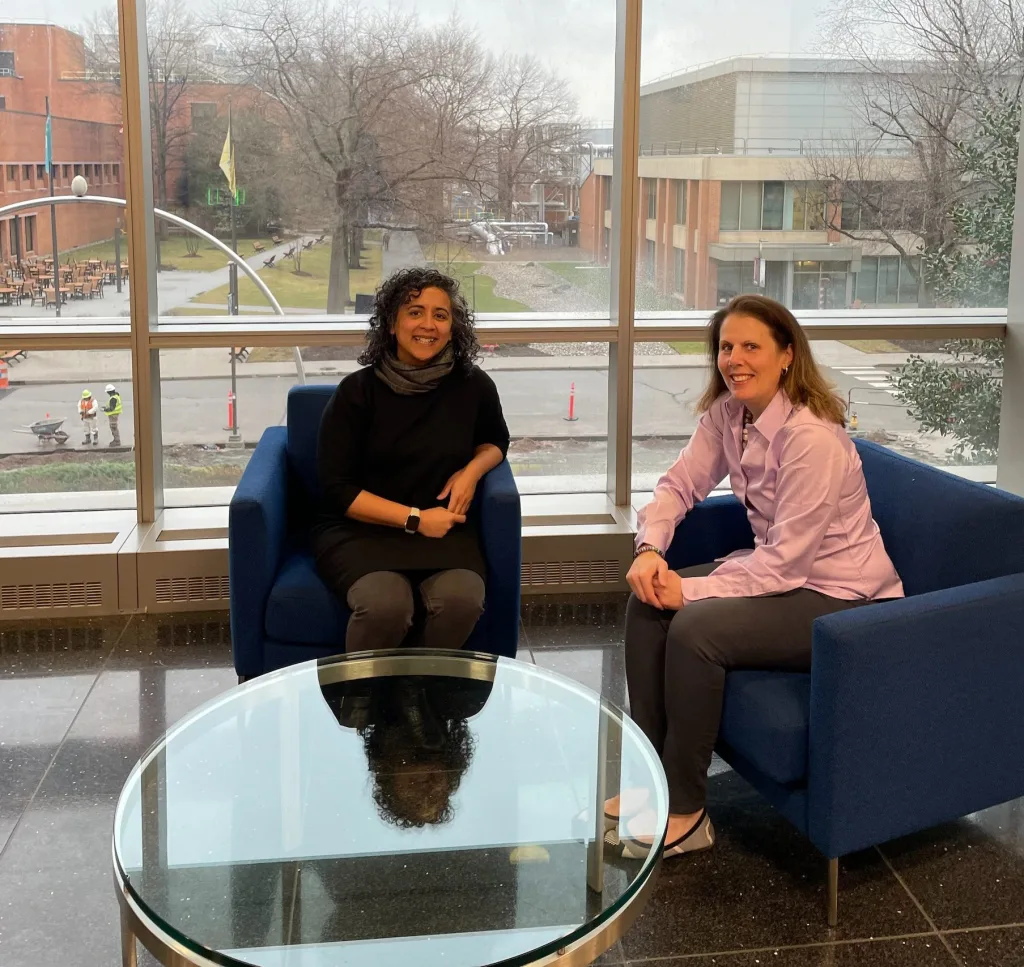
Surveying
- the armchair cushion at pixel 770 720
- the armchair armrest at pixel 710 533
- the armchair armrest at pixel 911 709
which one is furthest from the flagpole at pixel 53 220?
the armchair armrest at pixel 911 709

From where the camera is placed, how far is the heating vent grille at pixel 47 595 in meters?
4.48

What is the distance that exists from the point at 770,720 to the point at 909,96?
3.27 metres

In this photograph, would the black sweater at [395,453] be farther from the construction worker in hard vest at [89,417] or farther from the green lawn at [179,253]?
the construction worker in hard vest at [89,417]

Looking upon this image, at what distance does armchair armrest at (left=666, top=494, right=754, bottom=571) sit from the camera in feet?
11.5

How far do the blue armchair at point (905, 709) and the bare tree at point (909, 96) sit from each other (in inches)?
94.5

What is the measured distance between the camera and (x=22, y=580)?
448 cm

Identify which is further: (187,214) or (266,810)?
→ (187,214)

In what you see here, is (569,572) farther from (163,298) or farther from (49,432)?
(49,432)

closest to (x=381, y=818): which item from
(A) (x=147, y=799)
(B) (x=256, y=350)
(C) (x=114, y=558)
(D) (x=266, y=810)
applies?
(D) (x=266, y=810)

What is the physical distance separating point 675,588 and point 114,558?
235 centimetres

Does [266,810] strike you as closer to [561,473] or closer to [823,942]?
[823,942]

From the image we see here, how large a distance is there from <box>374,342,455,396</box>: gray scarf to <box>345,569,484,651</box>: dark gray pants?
1.92ft

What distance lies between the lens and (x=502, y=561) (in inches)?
143

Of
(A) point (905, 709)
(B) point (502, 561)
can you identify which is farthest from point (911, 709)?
(B) point (502, 561)
